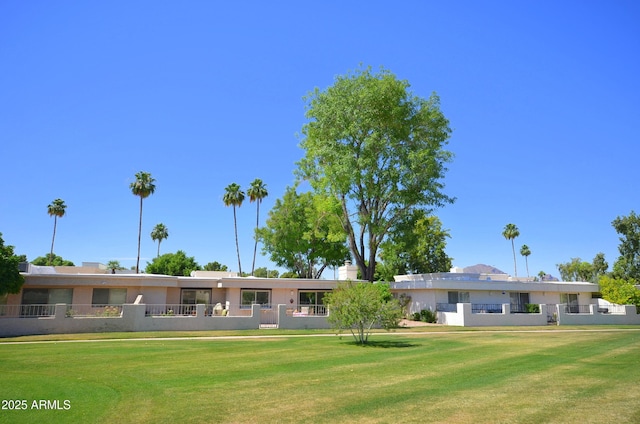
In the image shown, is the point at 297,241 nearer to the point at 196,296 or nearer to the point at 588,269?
the point at 196,296

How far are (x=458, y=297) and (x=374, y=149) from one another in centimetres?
1416

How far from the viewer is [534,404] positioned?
8.58 metres

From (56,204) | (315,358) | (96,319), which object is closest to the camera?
(315,358)

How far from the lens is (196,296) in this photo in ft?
113

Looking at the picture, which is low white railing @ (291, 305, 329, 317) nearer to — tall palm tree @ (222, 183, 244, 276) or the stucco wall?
the stucco wall

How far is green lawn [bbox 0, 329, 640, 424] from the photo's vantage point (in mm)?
7914

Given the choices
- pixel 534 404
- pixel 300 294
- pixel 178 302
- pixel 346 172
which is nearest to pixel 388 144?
pixel 346 172

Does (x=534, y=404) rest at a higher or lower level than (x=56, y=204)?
lower

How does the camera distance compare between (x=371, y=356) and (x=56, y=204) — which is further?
(x=56, y=204)

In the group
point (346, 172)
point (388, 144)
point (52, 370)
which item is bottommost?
point (52, 370)

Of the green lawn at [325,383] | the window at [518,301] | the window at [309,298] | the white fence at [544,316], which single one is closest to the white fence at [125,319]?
the window at [309,298]

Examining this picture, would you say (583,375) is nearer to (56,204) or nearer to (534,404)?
(534,404)

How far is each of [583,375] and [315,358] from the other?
310 inches

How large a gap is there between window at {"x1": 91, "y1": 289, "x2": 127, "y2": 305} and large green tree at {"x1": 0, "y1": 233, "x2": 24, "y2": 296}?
4.86 metres
